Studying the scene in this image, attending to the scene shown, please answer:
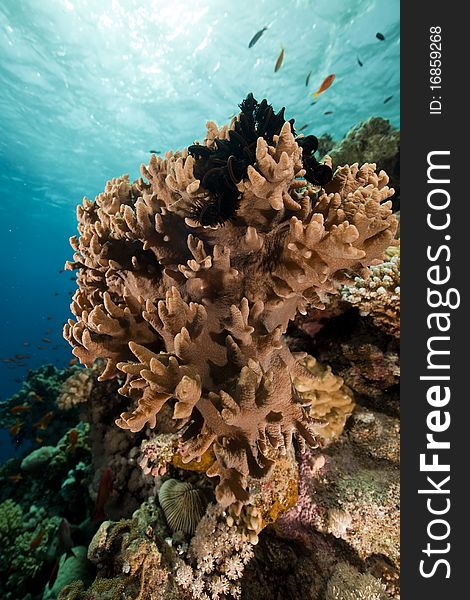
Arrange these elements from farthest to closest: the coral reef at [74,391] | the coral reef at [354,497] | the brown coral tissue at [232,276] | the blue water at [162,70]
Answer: the blue water at [162,70], the coral reef at [74,391], the coral reef at [354,497], the brown coral tissue at [232,276]

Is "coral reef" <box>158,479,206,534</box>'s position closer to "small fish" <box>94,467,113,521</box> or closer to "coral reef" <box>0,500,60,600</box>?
"small fish" <box>94,467,113,521</box>

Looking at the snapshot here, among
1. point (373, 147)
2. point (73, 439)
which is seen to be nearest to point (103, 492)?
point (73, 439)

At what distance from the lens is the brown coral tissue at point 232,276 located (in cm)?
183

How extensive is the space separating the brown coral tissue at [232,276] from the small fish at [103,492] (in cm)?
170

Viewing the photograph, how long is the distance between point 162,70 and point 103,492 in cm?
2736

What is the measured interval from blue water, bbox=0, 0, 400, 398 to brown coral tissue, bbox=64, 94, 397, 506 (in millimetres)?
14039

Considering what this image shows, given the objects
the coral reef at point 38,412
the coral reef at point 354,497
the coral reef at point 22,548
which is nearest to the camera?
the coral reef at point 354,497

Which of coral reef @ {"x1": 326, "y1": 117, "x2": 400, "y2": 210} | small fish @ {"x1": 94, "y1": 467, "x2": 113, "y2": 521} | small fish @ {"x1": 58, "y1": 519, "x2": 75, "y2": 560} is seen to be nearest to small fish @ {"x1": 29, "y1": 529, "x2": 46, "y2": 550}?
small fish @ {"x1": 58, "y1": 519, "x2": 75, "y2": 560}

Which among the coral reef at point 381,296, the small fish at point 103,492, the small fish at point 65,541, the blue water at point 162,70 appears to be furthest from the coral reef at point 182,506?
the blue water at point 162,70

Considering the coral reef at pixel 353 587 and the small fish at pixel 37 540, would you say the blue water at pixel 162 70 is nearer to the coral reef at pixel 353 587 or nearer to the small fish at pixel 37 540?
the small fish at pixel 37 540

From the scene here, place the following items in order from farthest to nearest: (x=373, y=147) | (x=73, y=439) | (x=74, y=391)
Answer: (x=74, y=391)
(x=73, y=439)
(x=373, y=147)

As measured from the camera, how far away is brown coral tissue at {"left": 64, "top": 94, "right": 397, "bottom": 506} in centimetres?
183

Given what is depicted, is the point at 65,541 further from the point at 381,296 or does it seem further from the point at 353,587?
the point at 381,296

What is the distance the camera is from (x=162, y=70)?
891 inches
